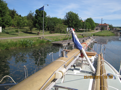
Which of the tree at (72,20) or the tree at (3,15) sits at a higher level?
the tree at (72,20)

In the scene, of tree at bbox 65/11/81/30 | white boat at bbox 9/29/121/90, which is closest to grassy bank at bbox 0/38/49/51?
white boat at bbox 9/29/121/90

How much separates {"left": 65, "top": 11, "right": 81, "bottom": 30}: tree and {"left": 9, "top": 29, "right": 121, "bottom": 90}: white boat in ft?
209

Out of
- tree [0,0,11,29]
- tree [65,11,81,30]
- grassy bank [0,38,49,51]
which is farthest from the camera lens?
tree [65,11,81,30]

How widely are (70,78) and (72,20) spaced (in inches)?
2728

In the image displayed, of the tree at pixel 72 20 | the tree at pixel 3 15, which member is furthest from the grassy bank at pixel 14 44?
the tree at pixel 72 20

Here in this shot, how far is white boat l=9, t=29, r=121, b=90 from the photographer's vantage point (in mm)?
2467

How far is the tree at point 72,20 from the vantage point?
233 feet

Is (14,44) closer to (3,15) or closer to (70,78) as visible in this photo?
(3,15)

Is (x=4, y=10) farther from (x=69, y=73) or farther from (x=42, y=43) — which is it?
(x=69, y=73)

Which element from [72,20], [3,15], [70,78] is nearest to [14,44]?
[3,15]

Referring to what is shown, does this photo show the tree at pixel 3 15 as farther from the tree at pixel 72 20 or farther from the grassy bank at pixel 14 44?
the tree at pixel 72 20

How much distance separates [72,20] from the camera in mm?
72250

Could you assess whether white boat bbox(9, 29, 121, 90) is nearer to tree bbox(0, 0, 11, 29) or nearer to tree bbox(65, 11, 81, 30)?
tree bbox(0, 0, 11, 29)

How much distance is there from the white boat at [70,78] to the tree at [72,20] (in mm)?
63580
